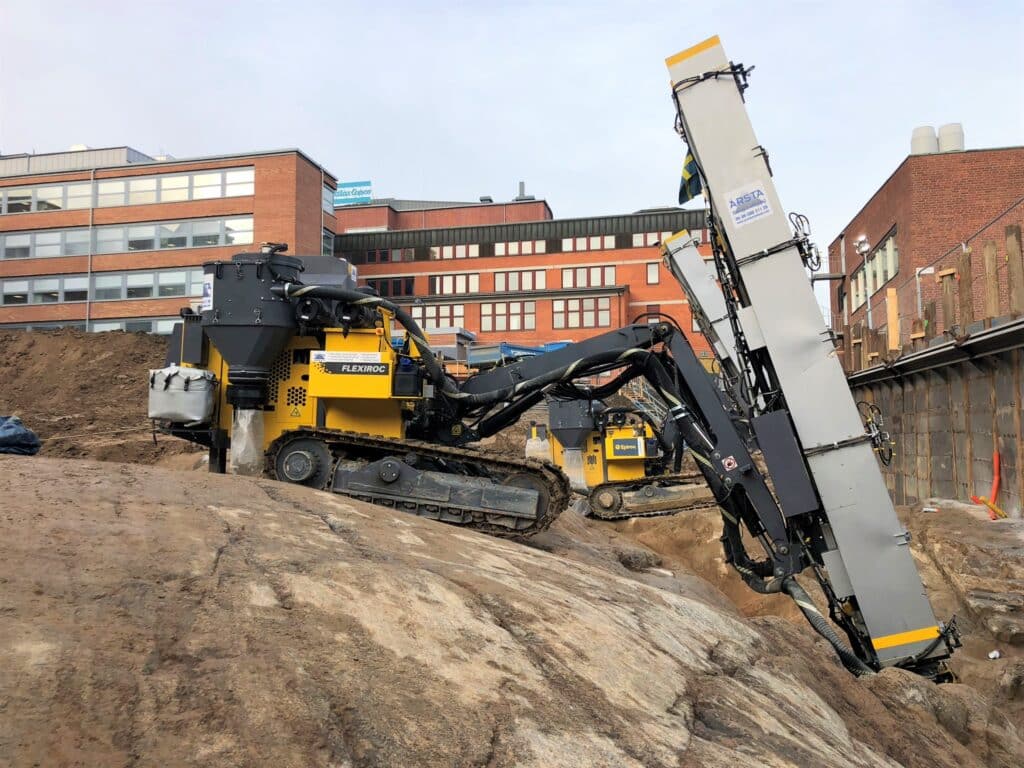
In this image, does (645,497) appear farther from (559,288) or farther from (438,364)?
(559,288)

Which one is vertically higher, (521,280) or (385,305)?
(521,280)

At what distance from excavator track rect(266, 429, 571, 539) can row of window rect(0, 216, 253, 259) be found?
1519 inches

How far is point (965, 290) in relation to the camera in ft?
46.8

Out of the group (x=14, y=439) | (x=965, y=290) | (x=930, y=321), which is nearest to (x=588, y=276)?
(x=930, y=321)

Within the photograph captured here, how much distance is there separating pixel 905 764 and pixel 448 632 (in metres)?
2.90

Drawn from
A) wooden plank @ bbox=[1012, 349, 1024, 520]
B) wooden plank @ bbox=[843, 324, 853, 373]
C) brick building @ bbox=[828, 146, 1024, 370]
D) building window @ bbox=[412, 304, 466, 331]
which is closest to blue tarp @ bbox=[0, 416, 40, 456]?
brick building @ bbox=[828, 146, 1024, 370]

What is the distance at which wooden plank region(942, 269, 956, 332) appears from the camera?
15.4 meters

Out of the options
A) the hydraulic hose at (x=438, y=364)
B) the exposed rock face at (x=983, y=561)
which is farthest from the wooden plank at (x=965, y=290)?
the hydraulic hose at (x=438, y=364)

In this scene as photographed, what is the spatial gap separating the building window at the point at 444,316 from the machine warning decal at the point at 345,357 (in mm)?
49543

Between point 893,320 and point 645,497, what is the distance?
7502 millimetres

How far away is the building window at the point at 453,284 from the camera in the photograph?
59.9 m

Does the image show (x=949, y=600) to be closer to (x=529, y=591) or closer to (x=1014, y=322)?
(x=1014, y=322)

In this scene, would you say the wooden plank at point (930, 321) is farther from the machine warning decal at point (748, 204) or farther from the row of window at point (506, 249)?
the row of window at point (506, 249)

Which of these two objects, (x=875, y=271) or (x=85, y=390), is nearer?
(x=85, y=390)
